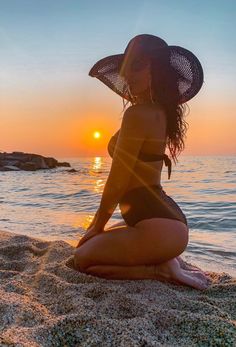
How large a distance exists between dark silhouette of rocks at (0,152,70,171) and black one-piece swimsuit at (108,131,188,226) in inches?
1468

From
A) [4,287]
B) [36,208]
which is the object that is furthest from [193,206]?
[4,287]

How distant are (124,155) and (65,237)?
376cm

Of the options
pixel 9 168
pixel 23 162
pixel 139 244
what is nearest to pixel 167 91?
pixel 139 244

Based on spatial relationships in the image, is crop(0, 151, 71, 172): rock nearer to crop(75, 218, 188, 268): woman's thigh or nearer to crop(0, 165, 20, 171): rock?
crop(0, 165, 20, 171): rock

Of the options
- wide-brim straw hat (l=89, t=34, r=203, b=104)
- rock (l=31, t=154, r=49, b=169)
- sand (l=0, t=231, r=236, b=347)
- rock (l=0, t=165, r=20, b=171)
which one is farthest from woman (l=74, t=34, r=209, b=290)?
rock (l=31, t=154, r=49, b=169)

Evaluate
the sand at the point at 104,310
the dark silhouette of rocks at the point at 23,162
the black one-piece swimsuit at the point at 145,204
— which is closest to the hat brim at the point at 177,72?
the black one-piece swimsuit at the point at 145,204

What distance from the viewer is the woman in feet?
11.6

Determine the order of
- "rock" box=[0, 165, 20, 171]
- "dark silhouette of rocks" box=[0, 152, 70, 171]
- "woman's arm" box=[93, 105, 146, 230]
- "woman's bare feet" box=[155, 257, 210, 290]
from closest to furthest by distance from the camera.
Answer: "woman's arm" box=[93, 105, 146, 230] < "woman's bare feet" box=[155, 257, 210, 290] < "rock" box=[0, 165, 20, 171] < "dark silhouette of rocks" box=[0, 152, 70, 171]

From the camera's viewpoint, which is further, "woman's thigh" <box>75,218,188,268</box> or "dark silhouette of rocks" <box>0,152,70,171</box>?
"dark silhouette of rocks" <box>0,152,70,171</box>

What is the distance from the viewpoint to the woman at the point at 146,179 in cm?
354

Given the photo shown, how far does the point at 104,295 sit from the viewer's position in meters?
3.13

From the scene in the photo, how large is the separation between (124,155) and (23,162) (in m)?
41.8

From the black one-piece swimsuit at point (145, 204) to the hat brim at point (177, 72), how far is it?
0.64m

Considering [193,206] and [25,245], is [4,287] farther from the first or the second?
[193,206]
